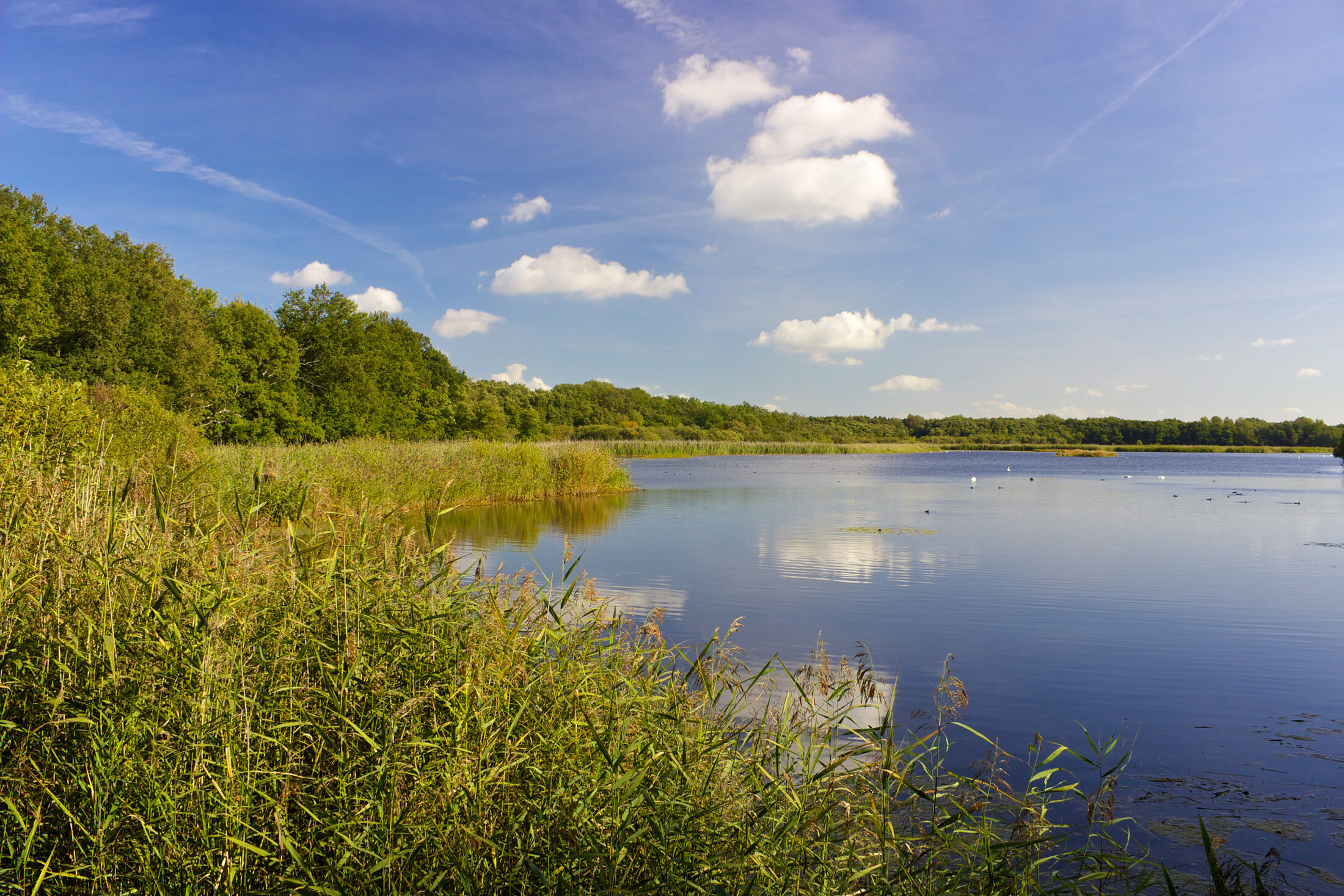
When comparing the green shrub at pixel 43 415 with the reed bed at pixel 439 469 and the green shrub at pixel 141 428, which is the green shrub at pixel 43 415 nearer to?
the green shrub at pixel 141 428

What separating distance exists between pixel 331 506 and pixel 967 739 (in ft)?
16.8

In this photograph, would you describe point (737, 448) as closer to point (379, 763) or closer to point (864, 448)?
point (864, 448)

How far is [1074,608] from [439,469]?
16.1 meters

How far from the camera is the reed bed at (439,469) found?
14844 millimetres

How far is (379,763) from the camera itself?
297cm

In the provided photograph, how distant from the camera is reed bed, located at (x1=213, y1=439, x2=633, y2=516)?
1484 cm

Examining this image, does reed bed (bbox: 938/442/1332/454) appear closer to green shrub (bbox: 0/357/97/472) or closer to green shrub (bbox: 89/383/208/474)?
green shrub (bbox: 89/383/208/474)

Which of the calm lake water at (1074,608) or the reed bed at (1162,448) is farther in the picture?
the reed bed at (1162,448)

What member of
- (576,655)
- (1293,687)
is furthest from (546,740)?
(1293,687)

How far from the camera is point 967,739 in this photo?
5281mm

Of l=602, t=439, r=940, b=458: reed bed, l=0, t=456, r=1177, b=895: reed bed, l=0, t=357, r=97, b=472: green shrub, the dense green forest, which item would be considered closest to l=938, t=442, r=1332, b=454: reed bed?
l=602, t=439, r=940, b=458: reed bed

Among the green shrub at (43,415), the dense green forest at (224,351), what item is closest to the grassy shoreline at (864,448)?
the dense green forest at (224,351)

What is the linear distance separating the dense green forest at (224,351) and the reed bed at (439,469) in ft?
10.9

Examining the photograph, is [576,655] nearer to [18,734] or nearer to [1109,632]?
[18,734]
